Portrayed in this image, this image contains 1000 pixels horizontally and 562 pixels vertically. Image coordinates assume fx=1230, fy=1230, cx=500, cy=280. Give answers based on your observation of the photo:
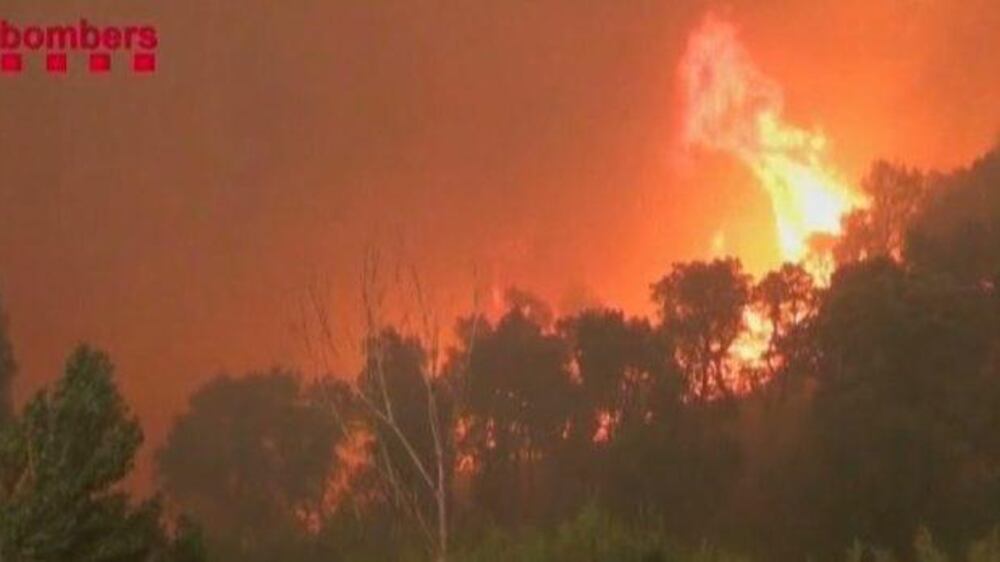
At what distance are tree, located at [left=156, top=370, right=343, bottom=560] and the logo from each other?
52.6ft

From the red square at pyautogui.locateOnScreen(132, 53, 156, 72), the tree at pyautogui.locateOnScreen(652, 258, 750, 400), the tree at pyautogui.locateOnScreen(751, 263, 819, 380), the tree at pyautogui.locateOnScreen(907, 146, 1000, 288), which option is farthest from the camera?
the red square at pyautogui.locateOnScreen(132, 53, 156, 72)

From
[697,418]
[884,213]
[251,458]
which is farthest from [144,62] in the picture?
[884,213]

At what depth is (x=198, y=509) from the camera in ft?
148

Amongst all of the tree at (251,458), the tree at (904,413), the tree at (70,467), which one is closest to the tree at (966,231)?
the tree at (904,413)

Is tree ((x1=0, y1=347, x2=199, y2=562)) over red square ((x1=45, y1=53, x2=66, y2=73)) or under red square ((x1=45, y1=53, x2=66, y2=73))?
under

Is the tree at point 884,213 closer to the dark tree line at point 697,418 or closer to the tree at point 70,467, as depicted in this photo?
the dark tree line at point 697,418

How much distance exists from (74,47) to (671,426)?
113 ft

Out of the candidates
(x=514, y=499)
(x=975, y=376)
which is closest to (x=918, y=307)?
(x=975, y=376)

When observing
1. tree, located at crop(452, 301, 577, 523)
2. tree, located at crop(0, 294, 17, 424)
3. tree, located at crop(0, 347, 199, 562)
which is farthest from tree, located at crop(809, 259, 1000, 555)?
tree, located at crop(0, 294, 17, 424)

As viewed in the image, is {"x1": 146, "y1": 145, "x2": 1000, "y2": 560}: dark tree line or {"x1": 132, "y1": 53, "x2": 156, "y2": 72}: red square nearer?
{"x1": 146, "y1": 145, "x2": 1000, "y2": 560}: dark tree line

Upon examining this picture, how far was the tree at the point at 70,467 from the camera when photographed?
1798 cm

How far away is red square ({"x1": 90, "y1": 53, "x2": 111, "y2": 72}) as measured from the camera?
193 feet

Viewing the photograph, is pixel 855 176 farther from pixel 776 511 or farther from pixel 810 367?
pixel 776 511

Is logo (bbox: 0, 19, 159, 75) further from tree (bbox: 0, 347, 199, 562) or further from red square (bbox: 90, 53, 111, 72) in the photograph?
tree (bbox: 0, 347, 199, 562)
